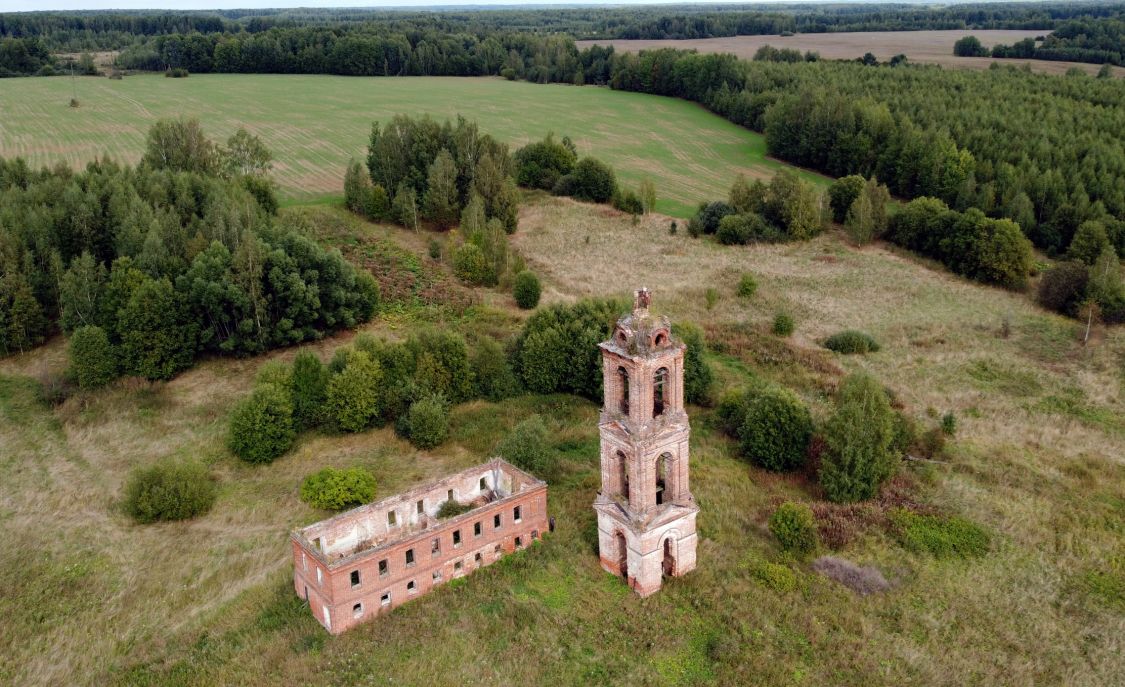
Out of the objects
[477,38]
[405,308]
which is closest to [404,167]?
[405,308]

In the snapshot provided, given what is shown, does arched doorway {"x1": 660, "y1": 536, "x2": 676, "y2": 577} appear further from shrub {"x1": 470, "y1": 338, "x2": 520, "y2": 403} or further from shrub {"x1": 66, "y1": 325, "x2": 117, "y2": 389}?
shrub {"x1": 66, "y1": 325, "x2": 117, "y2": 389}

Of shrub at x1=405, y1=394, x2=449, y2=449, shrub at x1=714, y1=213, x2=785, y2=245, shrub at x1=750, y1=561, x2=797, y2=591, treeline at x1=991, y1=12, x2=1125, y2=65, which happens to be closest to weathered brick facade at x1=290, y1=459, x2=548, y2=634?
shrub at x1=405, y1=394, x2=449, y2=449

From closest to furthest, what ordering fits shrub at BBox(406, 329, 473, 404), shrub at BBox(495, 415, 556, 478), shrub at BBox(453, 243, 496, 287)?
shrub at BBox(495, 415, 556, 478) < shrub at BBox(406, 329, 473, 404) < shrub at BBox(453, 243, 496, 287)

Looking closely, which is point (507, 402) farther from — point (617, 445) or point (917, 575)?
point (917, 575)

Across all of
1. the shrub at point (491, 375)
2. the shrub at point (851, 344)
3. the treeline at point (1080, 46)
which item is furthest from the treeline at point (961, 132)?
the shrub at point (491, 375)

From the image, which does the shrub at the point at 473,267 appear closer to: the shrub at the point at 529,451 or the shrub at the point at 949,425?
the shrub at the point at 529,451

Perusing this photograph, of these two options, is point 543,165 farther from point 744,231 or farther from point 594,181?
point 744,231
